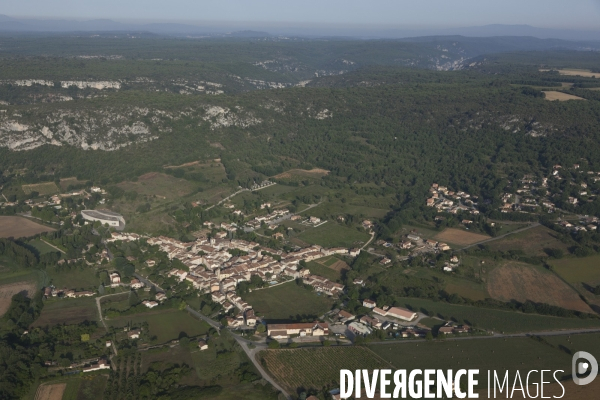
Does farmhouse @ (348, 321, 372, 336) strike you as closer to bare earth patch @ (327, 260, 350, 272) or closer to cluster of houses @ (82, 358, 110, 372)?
bare earth patch @ (327, 260, 350, 272)

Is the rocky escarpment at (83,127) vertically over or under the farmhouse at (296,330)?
over

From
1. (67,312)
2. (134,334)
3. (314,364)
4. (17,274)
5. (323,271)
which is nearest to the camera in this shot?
(314,364)

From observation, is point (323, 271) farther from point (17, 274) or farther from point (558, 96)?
point (558, 96)

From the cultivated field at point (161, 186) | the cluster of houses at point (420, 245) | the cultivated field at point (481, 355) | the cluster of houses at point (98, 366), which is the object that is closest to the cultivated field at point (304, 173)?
the cultivated field at point (161, 186)

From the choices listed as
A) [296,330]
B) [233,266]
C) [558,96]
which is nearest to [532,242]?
[296,330]

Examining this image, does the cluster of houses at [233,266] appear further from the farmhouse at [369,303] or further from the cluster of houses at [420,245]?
the cluster of houses at [420,245]

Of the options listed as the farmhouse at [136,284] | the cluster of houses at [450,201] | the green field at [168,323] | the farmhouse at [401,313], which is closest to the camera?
the green field at [168,323]

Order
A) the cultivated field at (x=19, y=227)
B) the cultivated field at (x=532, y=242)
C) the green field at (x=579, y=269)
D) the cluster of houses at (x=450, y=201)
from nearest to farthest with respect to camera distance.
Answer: the green field at (x=579, y=269)
the cultivated field at (x=532, y=242)
the cultivated field at (x=19, y=227)
the cluster of houses at (x=450, y=201)

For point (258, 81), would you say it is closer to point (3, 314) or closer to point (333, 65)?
point (333, 65)
